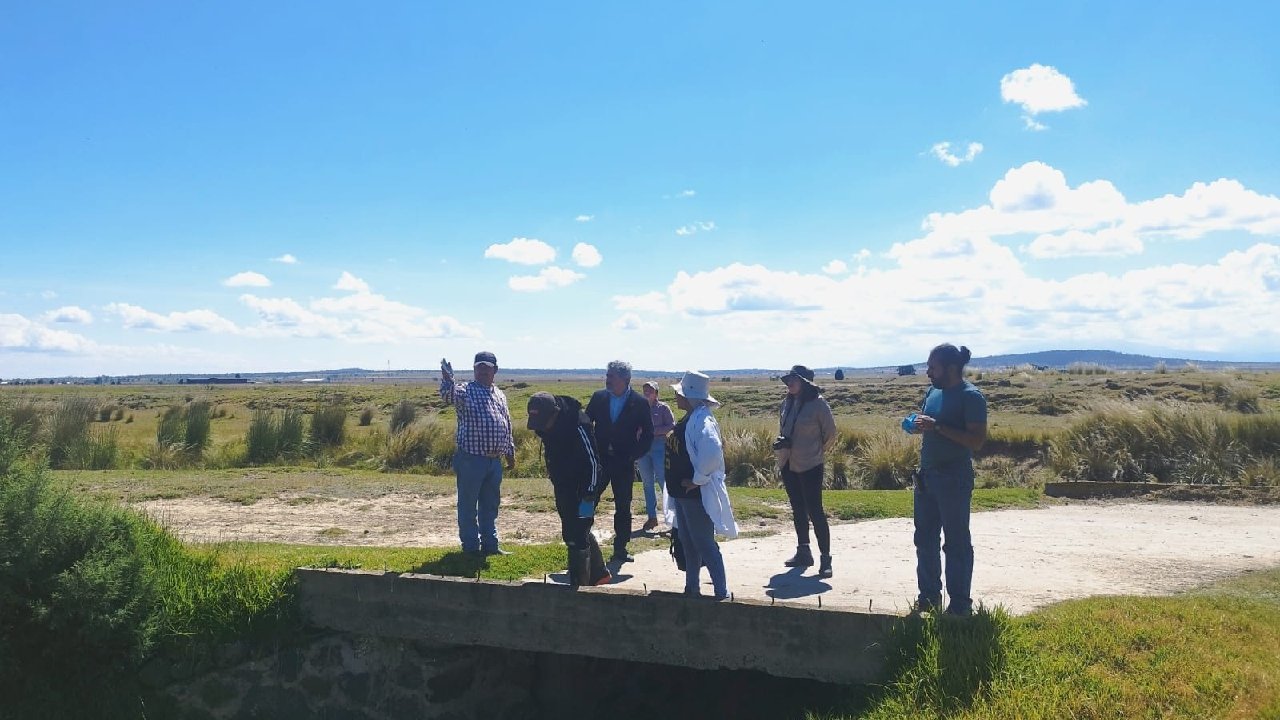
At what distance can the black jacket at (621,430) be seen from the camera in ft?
27.1

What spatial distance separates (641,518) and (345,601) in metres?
4.71

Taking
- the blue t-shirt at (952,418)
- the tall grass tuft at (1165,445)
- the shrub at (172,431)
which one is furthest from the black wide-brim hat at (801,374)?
the shrub at (172,431)

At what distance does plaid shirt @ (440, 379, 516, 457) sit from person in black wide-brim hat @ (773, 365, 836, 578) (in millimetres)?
2552

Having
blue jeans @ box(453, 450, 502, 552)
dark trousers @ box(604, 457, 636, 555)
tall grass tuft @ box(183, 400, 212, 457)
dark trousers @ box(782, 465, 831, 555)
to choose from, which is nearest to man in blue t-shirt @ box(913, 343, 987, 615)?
dark trousers @ box(782, 465, 831, 555)

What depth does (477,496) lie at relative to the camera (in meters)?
8.84

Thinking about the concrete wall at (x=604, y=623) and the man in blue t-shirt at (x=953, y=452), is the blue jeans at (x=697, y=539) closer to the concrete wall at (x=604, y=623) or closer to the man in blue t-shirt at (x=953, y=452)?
the concrete wall at (x=604, y=623)

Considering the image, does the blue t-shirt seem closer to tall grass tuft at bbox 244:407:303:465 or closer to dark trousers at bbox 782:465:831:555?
dark trousers at bbox 782:465:831:555

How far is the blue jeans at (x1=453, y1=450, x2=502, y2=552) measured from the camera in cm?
868

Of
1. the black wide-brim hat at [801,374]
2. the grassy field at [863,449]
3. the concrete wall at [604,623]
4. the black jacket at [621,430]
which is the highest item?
the black wide-brim hat at [801,374]

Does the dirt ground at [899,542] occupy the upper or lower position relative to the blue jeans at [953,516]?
lower

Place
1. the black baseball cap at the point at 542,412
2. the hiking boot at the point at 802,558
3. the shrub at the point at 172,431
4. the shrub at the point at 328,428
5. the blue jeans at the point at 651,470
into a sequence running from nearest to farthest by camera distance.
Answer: the black baseball cap at the point at 542,412
the hiking boot at the point at 802,558
the blue jeans at the point at 651,470
the shrub at the point at 172,431
the shrub at the point at 328,428

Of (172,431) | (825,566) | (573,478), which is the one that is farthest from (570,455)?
(172,431)

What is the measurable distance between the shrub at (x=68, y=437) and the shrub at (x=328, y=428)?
4487 mm

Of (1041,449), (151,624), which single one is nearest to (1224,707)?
(151,624)
